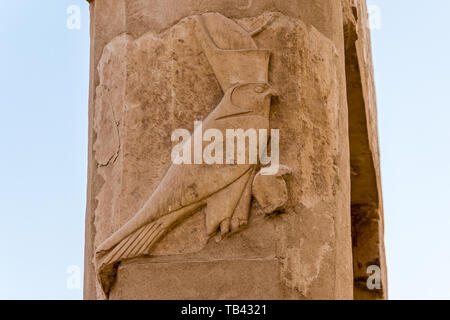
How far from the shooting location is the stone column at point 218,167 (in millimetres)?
3943

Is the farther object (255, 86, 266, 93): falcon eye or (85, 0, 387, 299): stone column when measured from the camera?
(255, 86, 266, 93): falcon eye

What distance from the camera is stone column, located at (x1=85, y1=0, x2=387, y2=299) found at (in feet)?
12.9

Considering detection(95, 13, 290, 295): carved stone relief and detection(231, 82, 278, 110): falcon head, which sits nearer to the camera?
detection(95, 13, 290, 295): carved stone relief

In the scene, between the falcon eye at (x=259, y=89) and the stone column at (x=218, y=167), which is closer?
the stone column at (x=218, y=167)

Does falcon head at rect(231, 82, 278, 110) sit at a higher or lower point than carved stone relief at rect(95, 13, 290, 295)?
higher

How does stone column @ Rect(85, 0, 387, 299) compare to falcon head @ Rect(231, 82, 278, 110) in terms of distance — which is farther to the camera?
falcon head @ Rect(231, 82, 278, 110)

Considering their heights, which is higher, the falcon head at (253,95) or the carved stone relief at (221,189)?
the falcon head at (253,95)

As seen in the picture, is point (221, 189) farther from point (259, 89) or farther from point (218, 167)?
point (259, 89)

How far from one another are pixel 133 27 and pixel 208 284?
126 cm

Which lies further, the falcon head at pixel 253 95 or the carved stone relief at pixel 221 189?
the falcon head at pixel 253 95

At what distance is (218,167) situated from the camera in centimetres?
402

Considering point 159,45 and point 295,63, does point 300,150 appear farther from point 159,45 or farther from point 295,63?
point 159,45

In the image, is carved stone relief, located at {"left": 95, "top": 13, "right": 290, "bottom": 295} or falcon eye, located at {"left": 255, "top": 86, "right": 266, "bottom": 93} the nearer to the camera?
carved stone relief, located at {"left": 95, "top": 13, "right": 290, "bottom": 295}

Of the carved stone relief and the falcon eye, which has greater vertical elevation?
the falcon eye
